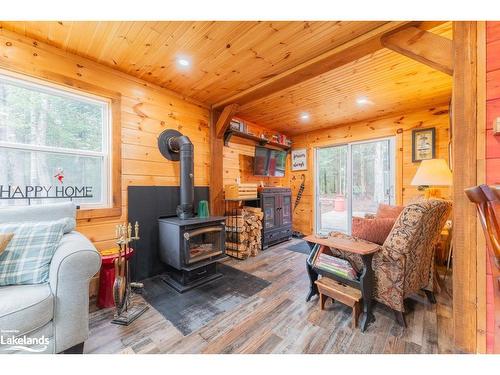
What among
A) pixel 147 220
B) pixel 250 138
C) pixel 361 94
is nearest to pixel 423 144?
pixel 361 94

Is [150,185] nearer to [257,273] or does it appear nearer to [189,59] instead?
[189,59]

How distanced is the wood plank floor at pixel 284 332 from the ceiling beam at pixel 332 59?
7.52 ft

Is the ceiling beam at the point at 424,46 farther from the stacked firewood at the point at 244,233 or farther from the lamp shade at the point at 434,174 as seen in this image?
the stacked firewood at the point at 244,233

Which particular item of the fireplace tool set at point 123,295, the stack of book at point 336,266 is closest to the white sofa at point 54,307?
the fireplace tool set at point 123,295

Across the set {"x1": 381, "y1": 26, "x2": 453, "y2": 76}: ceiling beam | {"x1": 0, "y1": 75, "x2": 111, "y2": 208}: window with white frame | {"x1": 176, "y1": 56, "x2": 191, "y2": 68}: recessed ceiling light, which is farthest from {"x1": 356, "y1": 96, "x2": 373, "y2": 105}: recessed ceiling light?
{"x1": 0, "y1": 75, "x2": 111, "y2": 208}: window with white frame

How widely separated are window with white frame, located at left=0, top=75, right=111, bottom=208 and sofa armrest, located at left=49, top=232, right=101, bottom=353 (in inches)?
38.4

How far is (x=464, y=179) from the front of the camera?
4.38 feet

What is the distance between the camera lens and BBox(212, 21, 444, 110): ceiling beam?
61.8 inches

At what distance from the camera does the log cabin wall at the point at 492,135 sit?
1248 mm

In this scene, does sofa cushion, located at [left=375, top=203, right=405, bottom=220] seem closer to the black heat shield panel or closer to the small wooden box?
the small wooden box
